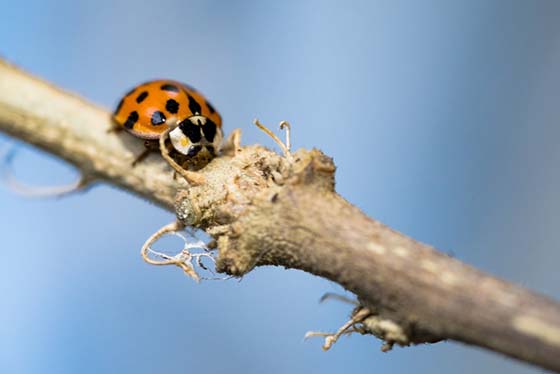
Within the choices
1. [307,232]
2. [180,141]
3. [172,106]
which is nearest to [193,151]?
[180,141]

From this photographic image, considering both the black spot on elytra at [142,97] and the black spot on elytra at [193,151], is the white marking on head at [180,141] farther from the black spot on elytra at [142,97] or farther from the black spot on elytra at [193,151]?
the black spot on elytra at [142,97]

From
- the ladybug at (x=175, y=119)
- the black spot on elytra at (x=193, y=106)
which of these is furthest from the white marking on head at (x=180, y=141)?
the black spot on elytra at (x=193, y=106)

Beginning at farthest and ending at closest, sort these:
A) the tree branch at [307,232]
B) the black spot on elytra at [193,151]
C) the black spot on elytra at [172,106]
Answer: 1. the black spot on elytra at [172,106]
2. the black spot on elytra at [193,151]
3. the tree branch at [307,232]

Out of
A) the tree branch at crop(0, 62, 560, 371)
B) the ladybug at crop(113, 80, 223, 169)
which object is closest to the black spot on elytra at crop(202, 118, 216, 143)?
the ladybug at crop(113, 80, 223, 169)

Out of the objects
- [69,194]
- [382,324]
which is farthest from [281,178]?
[69,194]

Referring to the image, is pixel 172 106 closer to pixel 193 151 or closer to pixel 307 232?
pixel 193 151

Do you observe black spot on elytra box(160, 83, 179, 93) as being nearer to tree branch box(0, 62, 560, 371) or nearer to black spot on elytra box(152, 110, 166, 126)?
black spot on elytra box(152, 110, 166, 126)
